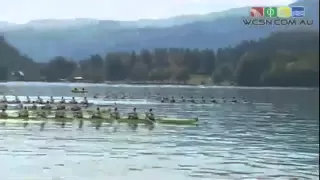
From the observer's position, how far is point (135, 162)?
1221cm

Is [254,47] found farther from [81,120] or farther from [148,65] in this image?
[148,65]

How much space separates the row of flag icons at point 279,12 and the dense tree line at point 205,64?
1.40ft

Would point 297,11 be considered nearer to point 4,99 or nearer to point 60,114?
point 60,114

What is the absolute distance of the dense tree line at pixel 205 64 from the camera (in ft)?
23.9

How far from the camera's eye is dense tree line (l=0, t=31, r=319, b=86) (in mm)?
7289

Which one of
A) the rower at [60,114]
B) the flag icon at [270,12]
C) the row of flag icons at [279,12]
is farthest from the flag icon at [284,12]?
the rower at [60,114]

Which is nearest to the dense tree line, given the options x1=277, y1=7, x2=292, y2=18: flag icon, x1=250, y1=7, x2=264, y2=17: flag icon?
x1=277, y1=7, x2=292, y2=18: flag icon

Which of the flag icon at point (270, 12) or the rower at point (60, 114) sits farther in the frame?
the rower at point (60, 114)

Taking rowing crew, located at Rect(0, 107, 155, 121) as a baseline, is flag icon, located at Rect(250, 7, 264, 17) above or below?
above

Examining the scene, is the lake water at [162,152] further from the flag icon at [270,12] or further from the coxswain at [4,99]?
the coxswain at [4,99]

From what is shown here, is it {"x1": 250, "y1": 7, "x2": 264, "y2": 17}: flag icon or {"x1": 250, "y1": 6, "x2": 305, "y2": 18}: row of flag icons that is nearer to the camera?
{"x1": 250, "y1": 6, "x2": 305, "y2": 18}: row of flag icons

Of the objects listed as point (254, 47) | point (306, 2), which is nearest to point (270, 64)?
point (306, 2)

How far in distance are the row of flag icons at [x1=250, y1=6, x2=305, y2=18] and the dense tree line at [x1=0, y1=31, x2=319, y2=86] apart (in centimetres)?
43

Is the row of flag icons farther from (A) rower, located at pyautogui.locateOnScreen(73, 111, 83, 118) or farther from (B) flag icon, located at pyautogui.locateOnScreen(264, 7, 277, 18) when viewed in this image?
(A) rower, located at pyautogui.locateOnScreen(73, 111, 83, 118)
